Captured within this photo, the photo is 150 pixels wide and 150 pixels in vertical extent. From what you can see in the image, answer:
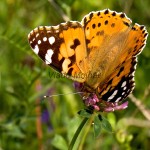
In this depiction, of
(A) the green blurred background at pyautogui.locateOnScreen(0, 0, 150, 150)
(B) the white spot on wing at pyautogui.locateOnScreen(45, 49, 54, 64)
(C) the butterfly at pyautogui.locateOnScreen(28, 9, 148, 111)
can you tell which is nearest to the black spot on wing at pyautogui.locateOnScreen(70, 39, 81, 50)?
(C) the butterfly at pyautogui.locateOnScreen(28, 9, 148, 111)

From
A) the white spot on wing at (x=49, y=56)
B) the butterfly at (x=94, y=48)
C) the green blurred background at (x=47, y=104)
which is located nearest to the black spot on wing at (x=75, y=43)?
the butterfly at (x=94, y=48)

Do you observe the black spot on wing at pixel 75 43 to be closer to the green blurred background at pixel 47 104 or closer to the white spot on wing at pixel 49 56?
the white spot on wing at pixel 49 56

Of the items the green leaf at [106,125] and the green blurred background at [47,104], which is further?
the green blurred background at [47,104]

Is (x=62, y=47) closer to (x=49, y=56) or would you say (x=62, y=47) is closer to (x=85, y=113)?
(x=49, y=56)

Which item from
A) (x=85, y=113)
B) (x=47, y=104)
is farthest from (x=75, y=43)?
(x=47, y=104)

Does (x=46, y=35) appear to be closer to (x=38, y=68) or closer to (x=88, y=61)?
(x=88, y=61)

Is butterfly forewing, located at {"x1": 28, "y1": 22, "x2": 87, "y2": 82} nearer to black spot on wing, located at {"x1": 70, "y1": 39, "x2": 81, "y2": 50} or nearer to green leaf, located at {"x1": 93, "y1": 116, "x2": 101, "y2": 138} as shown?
black spot on wing, located at {"x1": 70, "y1": 39, "x2": 81, "y2": 50}
